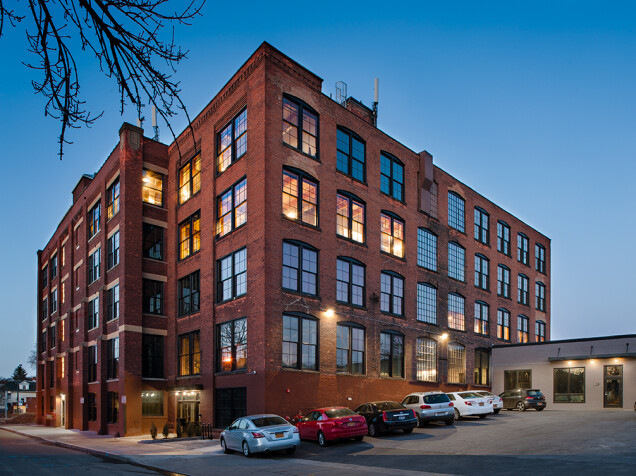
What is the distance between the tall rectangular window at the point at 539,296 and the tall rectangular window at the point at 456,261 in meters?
14.0

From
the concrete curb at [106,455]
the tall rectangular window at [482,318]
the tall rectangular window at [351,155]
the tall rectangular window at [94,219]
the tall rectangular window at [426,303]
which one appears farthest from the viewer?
the tall rectangular window at [482,318]

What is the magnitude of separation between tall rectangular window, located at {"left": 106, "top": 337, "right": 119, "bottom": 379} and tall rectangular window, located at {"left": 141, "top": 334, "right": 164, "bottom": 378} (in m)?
1.69

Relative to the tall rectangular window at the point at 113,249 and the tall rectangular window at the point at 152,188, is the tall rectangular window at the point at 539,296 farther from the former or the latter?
the tall rectangular window at the point at 113,249

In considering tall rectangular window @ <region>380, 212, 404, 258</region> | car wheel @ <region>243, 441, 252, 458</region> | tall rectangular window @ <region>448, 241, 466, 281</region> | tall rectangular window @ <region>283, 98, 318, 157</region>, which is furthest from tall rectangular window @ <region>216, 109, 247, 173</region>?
tall rectangular window @ <region>448, 241, 466, 281</region>

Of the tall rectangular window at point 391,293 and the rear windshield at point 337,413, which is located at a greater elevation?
the tall rectangular window at point 391,293

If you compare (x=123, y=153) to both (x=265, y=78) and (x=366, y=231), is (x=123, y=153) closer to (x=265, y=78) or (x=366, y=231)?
(x=265, y=78)

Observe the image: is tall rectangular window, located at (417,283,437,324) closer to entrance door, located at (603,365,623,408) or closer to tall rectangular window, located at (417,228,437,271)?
tall rectangular window, located at (417,228,437,271)

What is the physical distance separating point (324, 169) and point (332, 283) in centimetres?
605

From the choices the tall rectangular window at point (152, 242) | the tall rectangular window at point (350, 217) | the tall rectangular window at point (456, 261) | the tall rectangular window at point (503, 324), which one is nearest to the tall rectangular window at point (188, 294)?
the tall rectangular window at point (152, 242)

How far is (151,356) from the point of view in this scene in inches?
1277

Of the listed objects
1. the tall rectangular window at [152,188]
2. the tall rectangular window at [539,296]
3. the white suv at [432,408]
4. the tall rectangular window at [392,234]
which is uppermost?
the tall rectangular window at [152,188]

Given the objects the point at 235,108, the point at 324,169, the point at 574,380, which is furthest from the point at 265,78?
the point at 574,380

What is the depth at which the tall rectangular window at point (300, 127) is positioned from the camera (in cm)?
2734

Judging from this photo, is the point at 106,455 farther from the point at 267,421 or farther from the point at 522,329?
the point at 522,329
